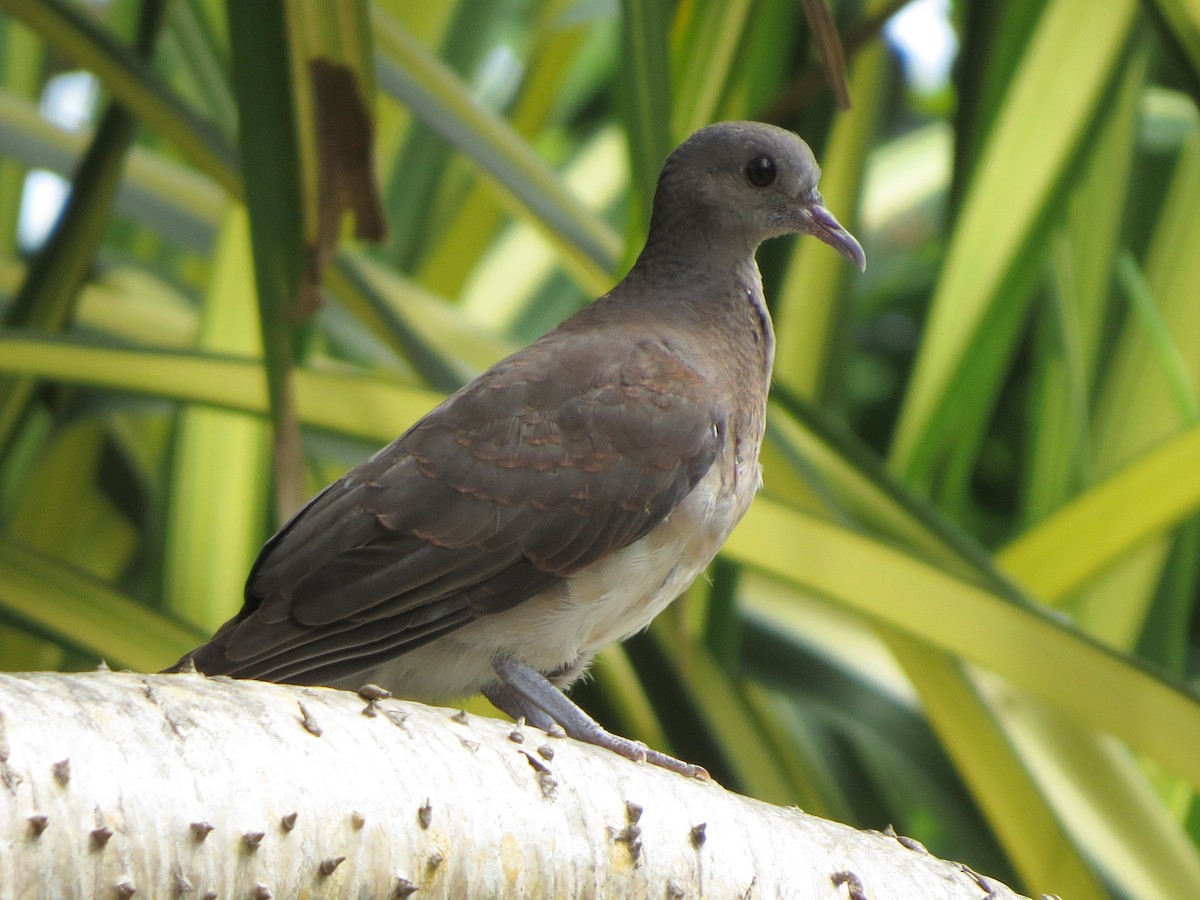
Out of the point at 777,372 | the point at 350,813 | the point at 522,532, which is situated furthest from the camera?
the point at 777,372

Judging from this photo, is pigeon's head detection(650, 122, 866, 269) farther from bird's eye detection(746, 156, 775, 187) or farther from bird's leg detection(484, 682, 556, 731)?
bird's leg detection(484, 682, 556, 731)

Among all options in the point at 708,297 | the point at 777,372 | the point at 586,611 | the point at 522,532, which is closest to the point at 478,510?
the point at 522,532

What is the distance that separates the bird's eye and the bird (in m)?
0.23

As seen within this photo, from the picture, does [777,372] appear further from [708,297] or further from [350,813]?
[350,813]

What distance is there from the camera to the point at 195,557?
84.4 inches

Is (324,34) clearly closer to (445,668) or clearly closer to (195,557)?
(445,668)

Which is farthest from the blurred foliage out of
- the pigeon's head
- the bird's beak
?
the bird's beak

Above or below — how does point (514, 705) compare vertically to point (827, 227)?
below

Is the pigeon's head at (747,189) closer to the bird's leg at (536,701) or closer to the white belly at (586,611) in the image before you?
the white belly at (586,611)

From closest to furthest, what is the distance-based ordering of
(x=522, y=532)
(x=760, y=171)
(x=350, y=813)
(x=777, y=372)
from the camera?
(x=350, y=813) → (x=522, y=532) → (x=760, y=171) → (x=777, y=372)

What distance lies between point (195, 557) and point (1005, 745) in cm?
117

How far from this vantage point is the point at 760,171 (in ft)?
5.74

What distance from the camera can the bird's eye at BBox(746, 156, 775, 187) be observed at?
174 cm

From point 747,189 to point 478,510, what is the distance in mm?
568
